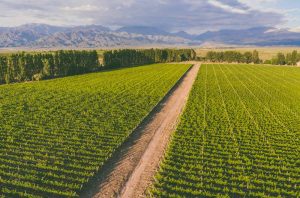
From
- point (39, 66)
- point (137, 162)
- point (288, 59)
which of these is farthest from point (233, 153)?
point (288, 59)

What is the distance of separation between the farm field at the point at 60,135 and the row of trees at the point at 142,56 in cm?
7688

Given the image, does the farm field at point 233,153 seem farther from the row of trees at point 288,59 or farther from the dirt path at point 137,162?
the row of trees at point 288,59

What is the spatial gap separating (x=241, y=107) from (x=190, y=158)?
22.8 meters

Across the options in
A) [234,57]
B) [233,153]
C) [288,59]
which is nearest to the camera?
[233,153]

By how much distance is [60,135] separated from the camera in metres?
31.1

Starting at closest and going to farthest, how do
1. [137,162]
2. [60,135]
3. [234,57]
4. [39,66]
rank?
[137,162]
[60,135]
[39,66]
[234,57]

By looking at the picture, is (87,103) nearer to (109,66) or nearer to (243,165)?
(243,165)

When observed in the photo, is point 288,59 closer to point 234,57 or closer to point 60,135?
point 234,57

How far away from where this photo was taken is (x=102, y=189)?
20.9 meters

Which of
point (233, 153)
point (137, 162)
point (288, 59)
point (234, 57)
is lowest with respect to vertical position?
point (137, 162)

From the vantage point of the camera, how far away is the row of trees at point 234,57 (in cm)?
17688

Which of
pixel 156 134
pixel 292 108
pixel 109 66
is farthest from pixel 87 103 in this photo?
pixel 109 66

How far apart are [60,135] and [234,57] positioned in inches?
6536

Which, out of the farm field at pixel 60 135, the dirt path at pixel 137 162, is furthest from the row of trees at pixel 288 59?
the dirt path at pixel 137 162
